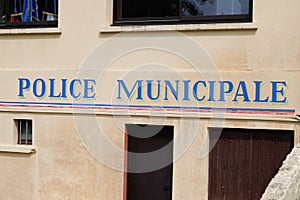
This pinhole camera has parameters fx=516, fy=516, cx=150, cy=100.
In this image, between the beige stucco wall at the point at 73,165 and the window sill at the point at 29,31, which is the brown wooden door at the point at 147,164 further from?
the window sill at the point at 29,31

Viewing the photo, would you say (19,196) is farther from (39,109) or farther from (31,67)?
(31,67)

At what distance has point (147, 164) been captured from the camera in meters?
8.29

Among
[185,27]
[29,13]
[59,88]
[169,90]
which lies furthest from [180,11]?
[29,13]

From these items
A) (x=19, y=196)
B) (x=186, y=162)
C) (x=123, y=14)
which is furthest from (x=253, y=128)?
(x=19, y=196)

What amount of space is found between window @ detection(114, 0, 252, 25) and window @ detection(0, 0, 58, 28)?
1268 millimetres

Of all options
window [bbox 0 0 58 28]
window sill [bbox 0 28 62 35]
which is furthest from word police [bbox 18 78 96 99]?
window [bbox 0 0 58 28]

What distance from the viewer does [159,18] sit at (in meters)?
8.06

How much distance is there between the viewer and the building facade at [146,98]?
7422 millimetres

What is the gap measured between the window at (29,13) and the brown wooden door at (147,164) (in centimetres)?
241

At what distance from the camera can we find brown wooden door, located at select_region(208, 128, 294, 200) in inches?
292

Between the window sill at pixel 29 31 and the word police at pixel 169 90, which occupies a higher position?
the window sill at pixel 29 31

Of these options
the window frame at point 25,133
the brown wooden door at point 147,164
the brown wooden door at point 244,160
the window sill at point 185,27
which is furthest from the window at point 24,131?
the brown wooden door at point 244,160

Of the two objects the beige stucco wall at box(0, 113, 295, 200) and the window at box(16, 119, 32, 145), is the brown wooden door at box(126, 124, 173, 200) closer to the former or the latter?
the beige stucco wall at box(0, 113, 295, 200)

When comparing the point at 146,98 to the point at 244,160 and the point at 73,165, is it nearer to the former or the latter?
the point at 73,165
